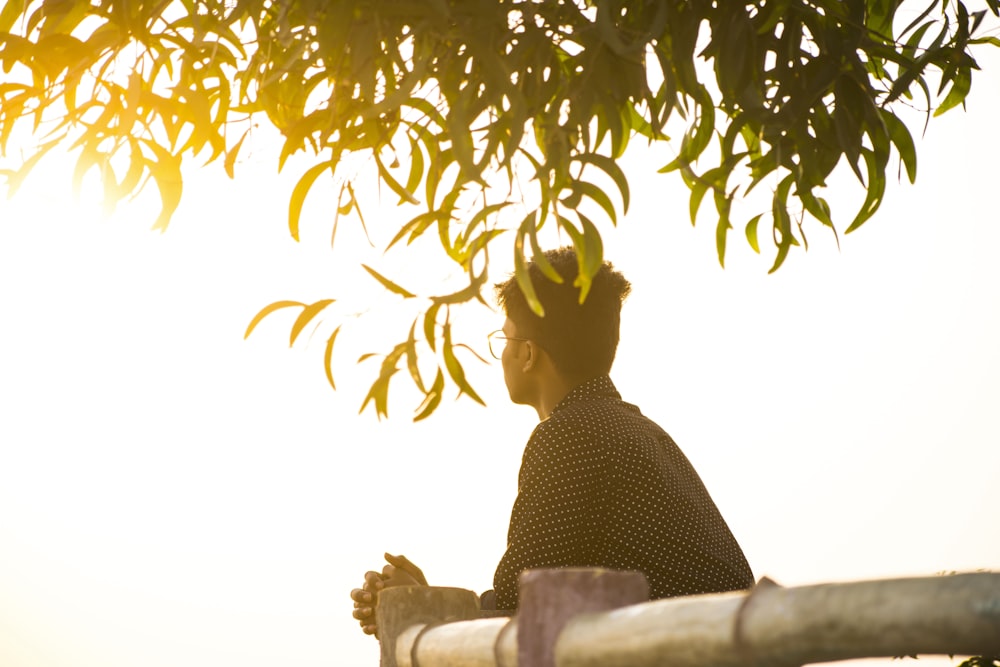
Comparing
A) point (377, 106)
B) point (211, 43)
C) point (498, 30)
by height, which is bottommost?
point (377, 106)

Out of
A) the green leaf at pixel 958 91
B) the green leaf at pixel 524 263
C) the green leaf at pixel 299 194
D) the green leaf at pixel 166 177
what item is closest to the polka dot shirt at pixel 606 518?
the green leaf at pixel 299 194

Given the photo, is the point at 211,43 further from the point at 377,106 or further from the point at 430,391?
the point at 430,391

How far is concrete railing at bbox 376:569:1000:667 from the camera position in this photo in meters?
1.33

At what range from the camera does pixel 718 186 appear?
2943 mm

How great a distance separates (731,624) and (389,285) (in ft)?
2.69

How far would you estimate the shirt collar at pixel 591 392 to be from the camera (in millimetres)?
3215

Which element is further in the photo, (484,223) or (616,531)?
(616,531)

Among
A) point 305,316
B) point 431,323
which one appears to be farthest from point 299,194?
point 431,323

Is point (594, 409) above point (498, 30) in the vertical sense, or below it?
below

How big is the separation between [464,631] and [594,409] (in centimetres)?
87

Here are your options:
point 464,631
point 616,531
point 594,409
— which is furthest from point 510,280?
point 464,631

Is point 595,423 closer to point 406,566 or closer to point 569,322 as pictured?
point 569,322

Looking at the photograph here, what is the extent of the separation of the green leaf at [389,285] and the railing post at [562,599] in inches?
20.7

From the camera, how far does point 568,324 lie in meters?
3.30
